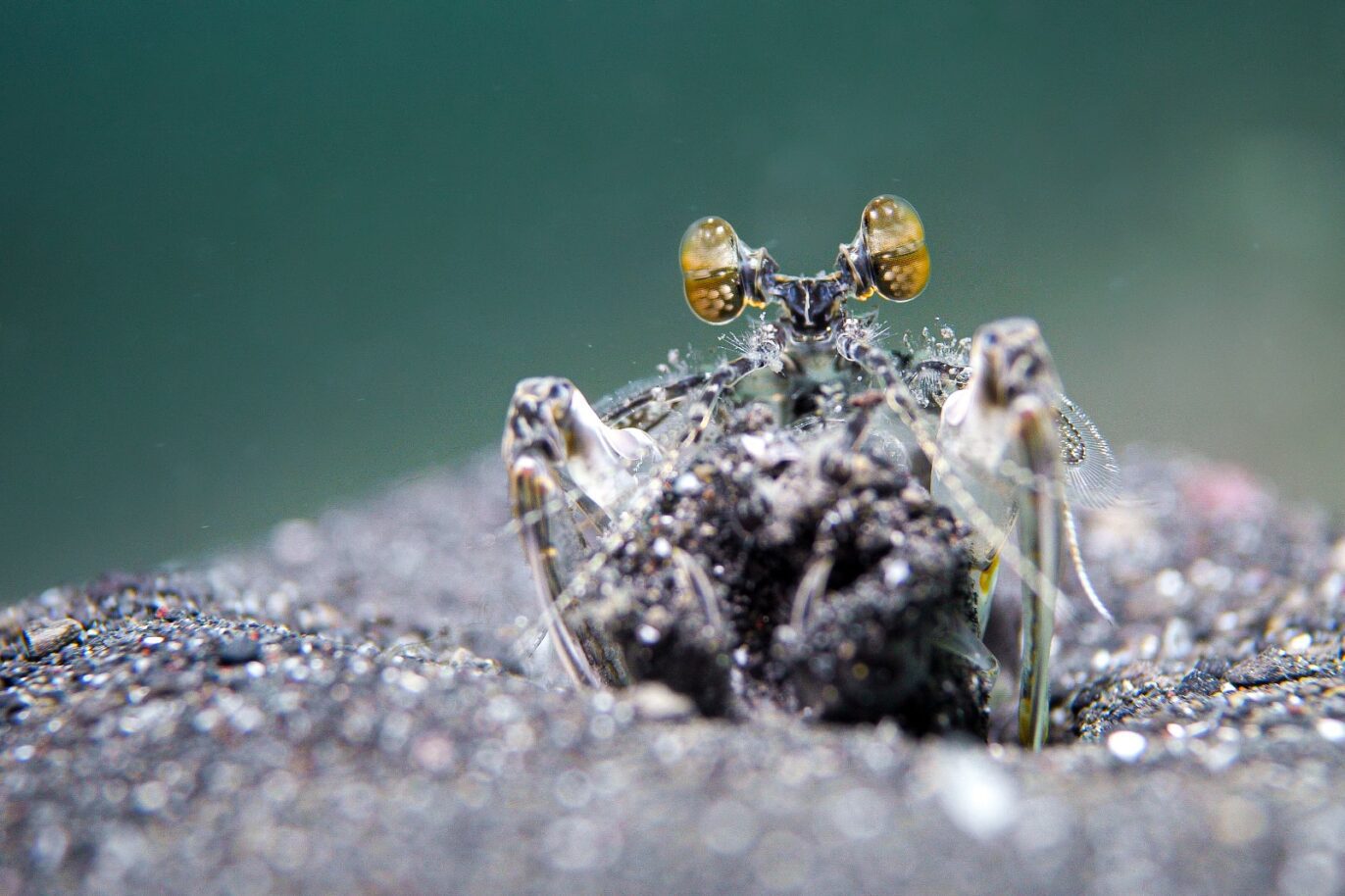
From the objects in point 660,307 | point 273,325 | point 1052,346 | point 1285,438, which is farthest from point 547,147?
point 1285,438

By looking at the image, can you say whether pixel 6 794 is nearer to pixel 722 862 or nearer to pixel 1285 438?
pixel 722 862

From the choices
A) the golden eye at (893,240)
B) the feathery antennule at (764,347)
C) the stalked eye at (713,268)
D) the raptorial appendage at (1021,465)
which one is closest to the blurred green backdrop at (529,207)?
the stalked eye at (713,268)

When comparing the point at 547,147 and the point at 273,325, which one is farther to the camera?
the point at 273,325

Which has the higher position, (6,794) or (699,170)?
(699,170)

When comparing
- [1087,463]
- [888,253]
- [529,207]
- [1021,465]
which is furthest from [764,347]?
[529,207]

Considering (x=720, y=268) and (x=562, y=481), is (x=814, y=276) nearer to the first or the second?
(x=720, y=268)

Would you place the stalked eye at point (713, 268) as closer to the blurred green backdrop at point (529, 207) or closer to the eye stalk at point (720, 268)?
the eye stalk at point (720, 268)
